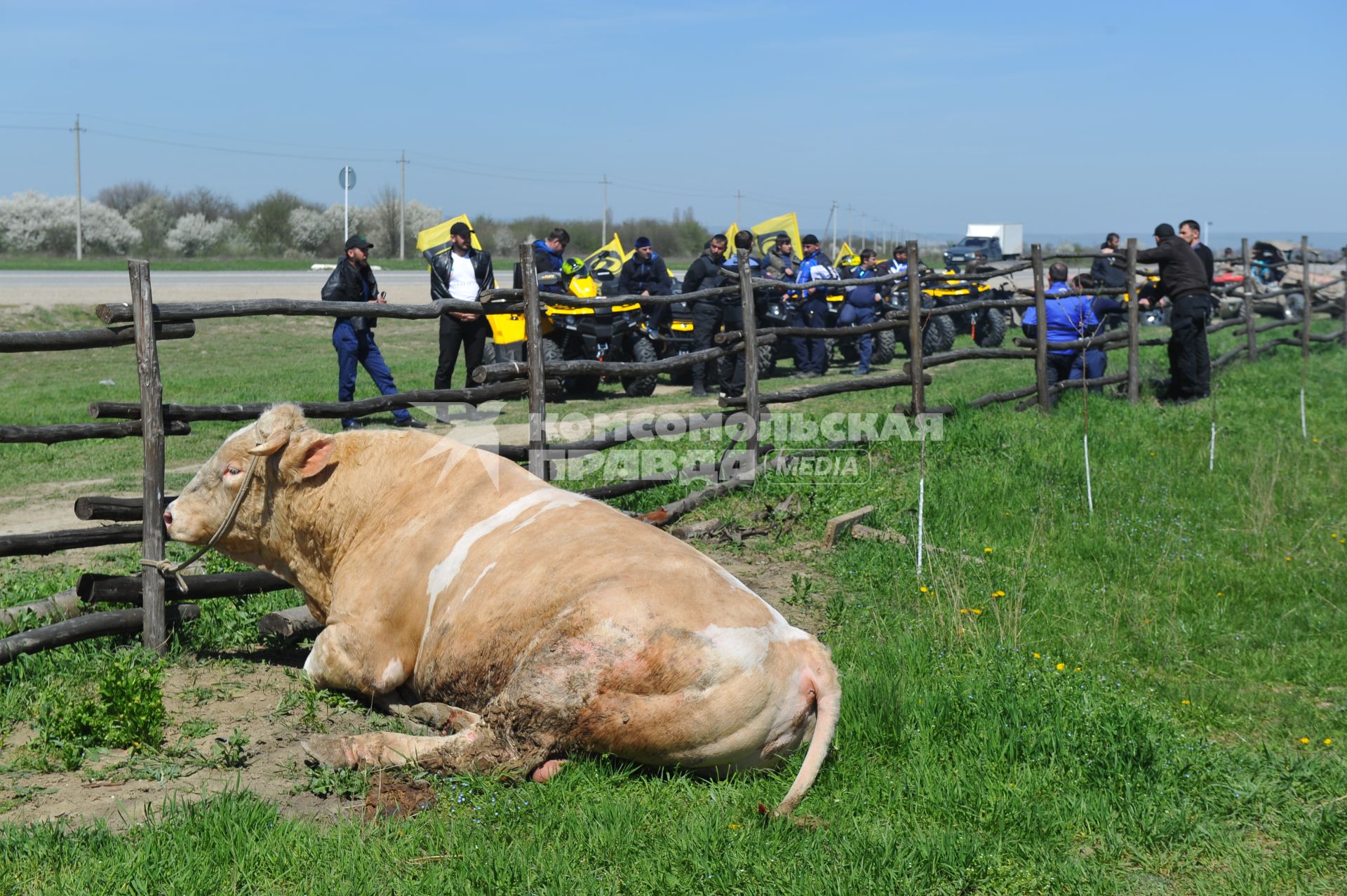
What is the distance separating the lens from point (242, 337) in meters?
18.0

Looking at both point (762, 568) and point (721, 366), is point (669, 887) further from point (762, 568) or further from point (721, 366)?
point (721, 366)

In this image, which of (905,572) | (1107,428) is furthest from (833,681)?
(1107,428)

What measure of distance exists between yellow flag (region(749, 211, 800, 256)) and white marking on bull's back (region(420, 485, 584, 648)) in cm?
1413

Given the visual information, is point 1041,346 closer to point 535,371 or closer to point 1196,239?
point 1196,239

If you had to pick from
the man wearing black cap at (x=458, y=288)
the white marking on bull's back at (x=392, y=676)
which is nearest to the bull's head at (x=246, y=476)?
the white marking on bull's back at (x=392, y=676)

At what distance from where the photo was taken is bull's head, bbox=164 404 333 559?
462 cm

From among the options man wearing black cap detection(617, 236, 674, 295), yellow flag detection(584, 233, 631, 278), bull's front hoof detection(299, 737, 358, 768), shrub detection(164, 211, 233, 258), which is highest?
shrub detection(164, 211, 233, 258)

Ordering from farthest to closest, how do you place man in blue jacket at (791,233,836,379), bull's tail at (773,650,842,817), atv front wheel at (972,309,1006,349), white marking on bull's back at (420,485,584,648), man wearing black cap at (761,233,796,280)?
atv front wheel at (972,309,1006,349)
man wearing black cap at (761,233,796,280)
man in blue jacket at (791,233,836,379)
white marking on bull's back at (420,485,584,648)
bull's tail at (773,650,842,817)

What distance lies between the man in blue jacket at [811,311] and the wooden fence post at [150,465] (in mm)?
10550

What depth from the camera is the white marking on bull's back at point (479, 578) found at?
4.09 meters

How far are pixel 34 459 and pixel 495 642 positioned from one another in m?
6.99

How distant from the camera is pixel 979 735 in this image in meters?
3.95

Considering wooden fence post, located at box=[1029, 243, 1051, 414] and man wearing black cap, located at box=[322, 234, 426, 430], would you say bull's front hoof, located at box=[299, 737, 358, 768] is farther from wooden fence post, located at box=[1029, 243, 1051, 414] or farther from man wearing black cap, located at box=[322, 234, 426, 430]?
wooden fence post, located at box=[1029, 243, 1051, 414]

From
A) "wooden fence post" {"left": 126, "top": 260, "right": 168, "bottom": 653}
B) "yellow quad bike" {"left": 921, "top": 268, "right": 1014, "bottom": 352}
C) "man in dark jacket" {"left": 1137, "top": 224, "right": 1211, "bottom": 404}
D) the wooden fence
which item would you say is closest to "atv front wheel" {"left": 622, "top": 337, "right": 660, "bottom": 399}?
the wooden fence
